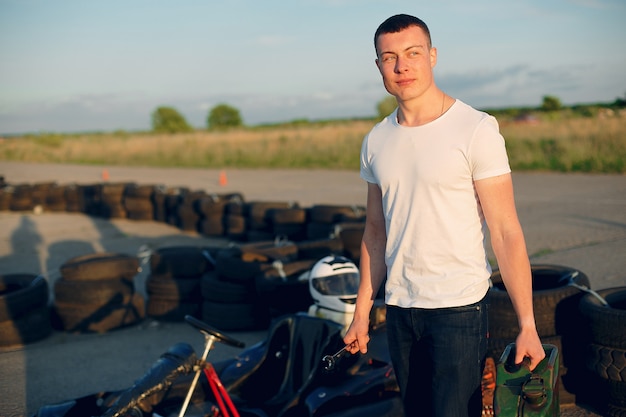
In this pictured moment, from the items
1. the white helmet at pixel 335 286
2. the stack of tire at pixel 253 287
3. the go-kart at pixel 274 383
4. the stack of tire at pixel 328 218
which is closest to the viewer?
the go-kart at pixel 274 383

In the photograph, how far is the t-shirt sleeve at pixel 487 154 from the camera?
2332 millimetres

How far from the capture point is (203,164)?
32.3 metres

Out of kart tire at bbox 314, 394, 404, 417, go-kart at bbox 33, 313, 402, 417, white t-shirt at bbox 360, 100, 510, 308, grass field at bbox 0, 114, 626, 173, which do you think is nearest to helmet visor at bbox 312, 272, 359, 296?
go-kart at bbox 33, 313, 402, 417

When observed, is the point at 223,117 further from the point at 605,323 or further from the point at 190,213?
the point at 605,323

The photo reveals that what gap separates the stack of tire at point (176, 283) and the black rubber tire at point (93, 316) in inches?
12.5

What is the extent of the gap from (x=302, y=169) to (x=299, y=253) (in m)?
19.2

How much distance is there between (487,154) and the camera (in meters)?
2.33

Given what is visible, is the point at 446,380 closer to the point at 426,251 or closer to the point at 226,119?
the point at 426,251

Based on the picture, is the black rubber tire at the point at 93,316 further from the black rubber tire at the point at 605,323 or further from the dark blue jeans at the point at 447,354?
the dark blue jeans at the point at 447,354

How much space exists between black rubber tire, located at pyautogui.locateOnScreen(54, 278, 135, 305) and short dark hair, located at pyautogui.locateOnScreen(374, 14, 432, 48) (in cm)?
540

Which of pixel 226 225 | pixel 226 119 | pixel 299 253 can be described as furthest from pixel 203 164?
pixel 226 119

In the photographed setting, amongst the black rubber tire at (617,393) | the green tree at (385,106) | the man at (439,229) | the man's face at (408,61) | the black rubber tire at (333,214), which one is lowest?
the black rubber tire at (617,393)

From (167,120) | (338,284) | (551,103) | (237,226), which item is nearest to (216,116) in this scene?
(167,120)

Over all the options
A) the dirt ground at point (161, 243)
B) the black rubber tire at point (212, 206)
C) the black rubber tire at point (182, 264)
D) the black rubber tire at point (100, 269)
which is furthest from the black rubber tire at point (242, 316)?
the black rubber tire at point (212, 206)
